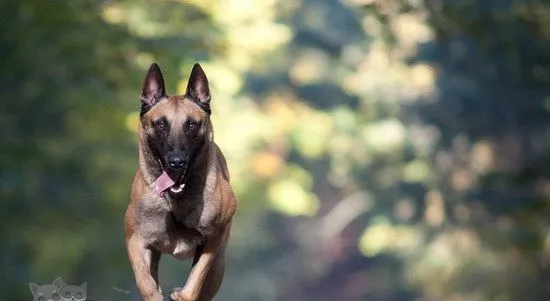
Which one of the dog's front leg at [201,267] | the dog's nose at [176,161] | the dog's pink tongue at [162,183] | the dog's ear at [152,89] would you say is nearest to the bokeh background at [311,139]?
the dog's front leg at [201,267]

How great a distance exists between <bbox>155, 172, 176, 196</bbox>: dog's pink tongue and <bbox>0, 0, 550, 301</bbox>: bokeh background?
309 inches

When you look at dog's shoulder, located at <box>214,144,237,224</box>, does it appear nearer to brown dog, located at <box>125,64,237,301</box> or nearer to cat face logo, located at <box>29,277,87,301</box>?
brown dog, located at <box>125,64,237,301</box>

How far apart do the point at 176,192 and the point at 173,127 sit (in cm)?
27

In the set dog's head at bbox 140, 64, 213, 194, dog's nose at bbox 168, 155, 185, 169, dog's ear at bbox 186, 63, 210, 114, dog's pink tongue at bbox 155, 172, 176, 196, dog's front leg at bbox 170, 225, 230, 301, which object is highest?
dog's ear at bbox 186, 63, 210, 114

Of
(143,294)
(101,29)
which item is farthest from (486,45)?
(143,294)

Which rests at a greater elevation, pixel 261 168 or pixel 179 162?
pixel 261 168

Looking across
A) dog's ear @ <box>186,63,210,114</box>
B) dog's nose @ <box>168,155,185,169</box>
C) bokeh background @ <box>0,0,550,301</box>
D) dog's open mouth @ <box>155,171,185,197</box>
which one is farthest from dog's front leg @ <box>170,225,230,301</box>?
bokeh background @ <box>0,0,550,301</box>

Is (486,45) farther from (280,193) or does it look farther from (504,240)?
(280,193)

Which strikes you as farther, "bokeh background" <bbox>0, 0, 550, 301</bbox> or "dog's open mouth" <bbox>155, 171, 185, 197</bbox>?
"bokeh background" <bbox>0, 0, 550, 301</bbox>

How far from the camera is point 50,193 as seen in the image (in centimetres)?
1568

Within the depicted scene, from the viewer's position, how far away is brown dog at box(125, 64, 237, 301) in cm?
475

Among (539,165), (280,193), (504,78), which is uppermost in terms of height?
(504,78)

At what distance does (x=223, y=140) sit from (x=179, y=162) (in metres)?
14.1

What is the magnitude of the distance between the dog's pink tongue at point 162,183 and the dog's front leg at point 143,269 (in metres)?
0.29
